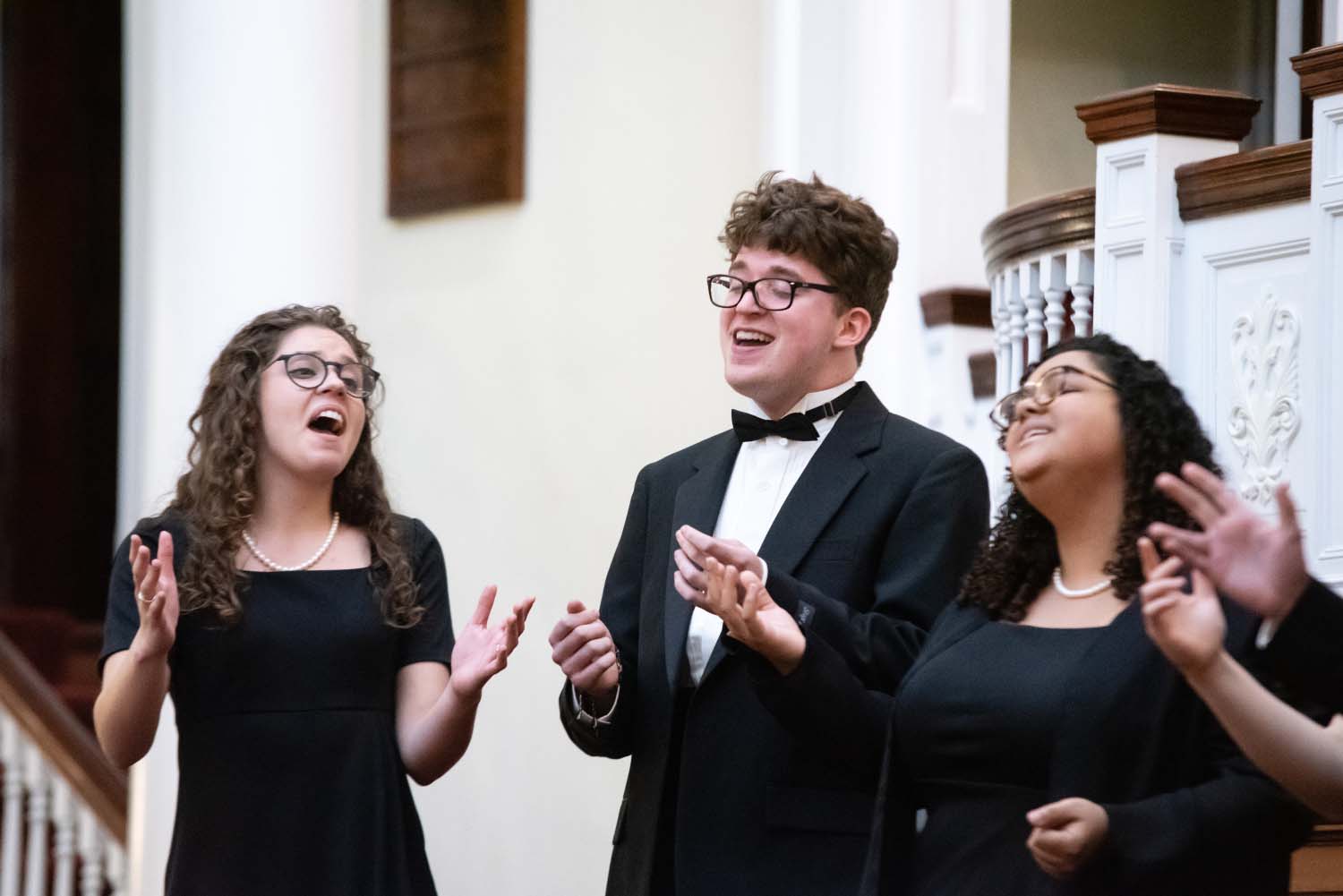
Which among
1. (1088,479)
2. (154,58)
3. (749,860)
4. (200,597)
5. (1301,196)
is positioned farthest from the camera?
(154,58)

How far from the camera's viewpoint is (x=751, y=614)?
290 centimetres

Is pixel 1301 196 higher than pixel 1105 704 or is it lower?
higher

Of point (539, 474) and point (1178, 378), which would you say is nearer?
point (1178, 378)

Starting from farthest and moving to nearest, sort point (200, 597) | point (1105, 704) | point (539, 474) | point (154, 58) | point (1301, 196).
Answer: point (539, 474) < point (154, 58) < point (1301, 196) < point (200, 597) < point (1105, 704)

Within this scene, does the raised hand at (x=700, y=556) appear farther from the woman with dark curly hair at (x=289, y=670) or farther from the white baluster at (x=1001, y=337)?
the white baluster at (x=1001, y=337)

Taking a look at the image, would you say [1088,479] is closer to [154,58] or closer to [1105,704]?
[1105,704]

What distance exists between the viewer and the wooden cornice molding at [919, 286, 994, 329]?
229 inches

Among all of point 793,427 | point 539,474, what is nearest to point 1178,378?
point 793,427

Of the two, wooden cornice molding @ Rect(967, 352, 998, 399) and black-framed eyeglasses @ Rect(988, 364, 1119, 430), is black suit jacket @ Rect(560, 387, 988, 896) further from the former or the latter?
wooden cornice molding @ Rect(967, 352, 998, 399)

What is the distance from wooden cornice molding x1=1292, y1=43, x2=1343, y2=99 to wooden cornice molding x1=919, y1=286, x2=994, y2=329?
1751 mm

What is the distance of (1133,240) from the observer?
174 inches

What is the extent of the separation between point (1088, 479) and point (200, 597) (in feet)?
4.72

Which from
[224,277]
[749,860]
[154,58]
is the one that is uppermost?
[154,58]

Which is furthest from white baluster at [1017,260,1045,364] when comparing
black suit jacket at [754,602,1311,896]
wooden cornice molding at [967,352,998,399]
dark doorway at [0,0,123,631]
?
dark doorway at [0,0,123,631]
